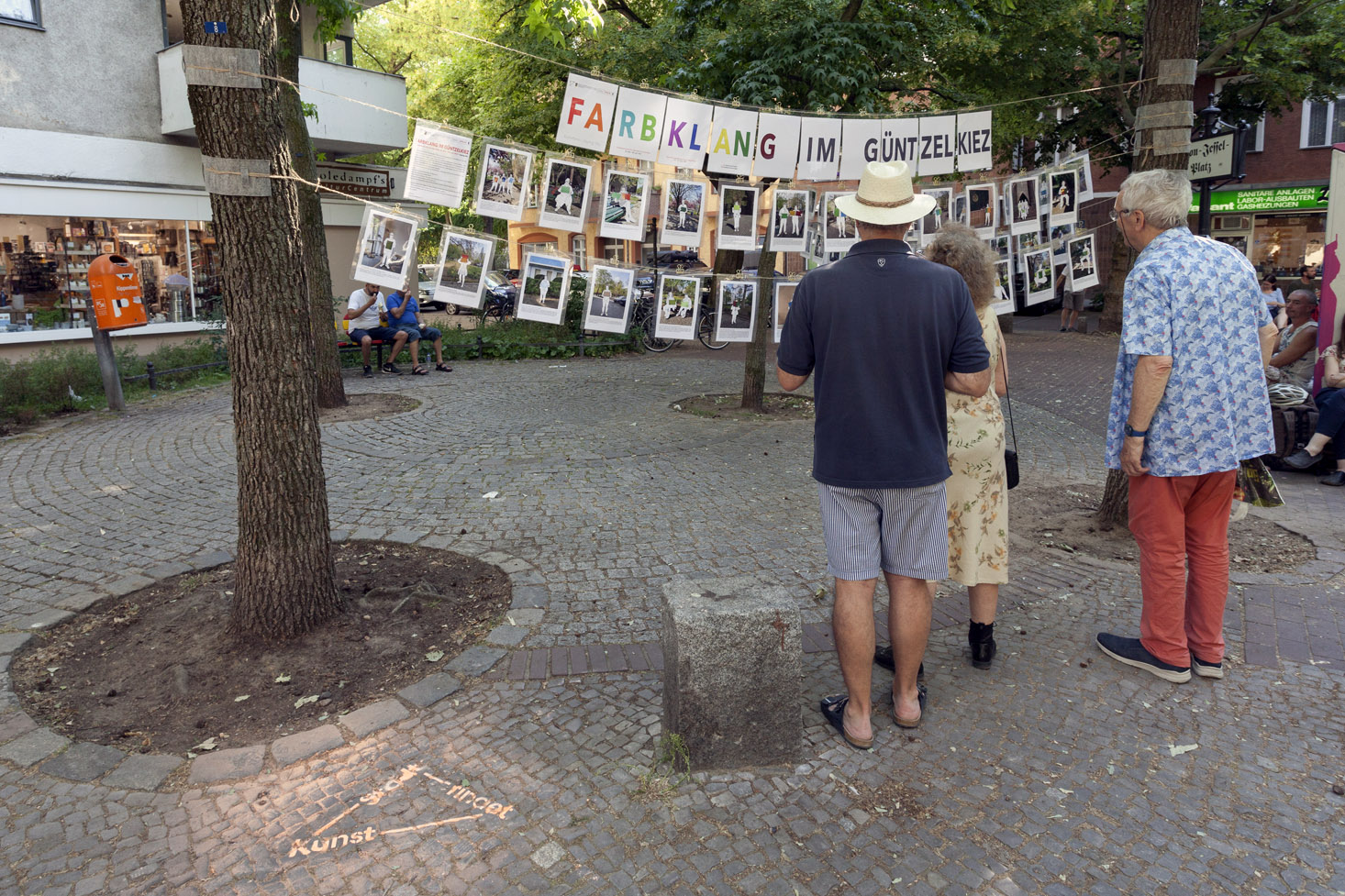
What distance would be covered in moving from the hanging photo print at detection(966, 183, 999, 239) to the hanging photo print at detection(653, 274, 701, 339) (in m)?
2.18

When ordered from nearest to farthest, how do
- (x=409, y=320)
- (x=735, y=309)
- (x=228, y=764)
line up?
(x=228, y=764) → (x=735, y=309) → (x=409, y=320)

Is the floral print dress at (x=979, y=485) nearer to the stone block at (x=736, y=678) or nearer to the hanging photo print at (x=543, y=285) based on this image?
the stone block at (x=736, y=678)

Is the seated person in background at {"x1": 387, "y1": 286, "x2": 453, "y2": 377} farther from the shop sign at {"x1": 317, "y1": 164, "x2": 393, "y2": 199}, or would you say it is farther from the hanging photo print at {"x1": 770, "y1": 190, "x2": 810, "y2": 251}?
the hanging photo print at {"x1": 770, "y1": 190, "x2": 810, "y2": 251}

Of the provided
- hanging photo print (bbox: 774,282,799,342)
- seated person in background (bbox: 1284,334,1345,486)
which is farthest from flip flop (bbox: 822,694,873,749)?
seated person in background (bbox: 1284,334,1345,486)

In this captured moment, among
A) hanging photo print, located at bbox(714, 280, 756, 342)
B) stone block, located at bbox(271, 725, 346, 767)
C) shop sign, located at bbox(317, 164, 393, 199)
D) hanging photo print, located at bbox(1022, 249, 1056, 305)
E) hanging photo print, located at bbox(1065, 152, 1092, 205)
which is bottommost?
stone block, located at bbox(271, 725, 346, 767)

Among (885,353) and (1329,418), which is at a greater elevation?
(885,353)

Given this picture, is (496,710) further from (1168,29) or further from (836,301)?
(1168,29)

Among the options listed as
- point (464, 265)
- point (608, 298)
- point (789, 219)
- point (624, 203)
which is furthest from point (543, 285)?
point (789, 219)

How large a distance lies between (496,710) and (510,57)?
14231 millimetres

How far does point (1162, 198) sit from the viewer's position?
11.8ft

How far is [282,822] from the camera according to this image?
2824mm

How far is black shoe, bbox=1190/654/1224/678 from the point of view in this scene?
3707 millimetres

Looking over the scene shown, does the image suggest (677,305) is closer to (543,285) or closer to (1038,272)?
(543,285)

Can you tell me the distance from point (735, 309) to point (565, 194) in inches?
75.4
